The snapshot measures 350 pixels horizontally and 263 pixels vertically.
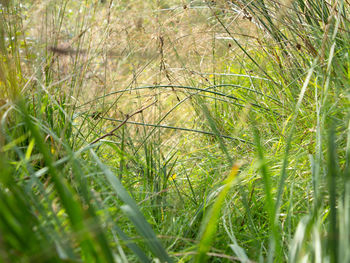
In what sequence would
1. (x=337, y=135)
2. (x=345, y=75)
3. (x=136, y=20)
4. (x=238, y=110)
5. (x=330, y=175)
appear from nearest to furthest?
(x=330, y=175) → (x=337, y=135) → (x=345, y=75) → (x=238, y=110) → (x=136, y=20)

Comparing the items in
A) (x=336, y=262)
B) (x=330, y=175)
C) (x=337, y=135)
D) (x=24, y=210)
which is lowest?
(x=337, y=135)

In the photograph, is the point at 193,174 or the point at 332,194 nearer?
the point at 332,194

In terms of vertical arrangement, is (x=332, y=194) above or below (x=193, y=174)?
above

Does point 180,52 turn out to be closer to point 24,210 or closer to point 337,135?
point 337,135

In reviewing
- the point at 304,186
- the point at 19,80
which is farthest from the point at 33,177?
the point at 19,80

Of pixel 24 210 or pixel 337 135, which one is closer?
pixel 24 210

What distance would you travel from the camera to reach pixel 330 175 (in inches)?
26.6

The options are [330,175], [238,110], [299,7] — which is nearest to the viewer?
[330,175]

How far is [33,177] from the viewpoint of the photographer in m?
0.86

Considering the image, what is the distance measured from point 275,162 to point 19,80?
4.00 ft

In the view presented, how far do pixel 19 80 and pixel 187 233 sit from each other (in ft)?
3.74

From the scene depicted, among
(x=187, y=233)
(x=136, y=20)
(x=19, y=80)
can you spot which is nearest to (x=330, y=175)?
(x=187, y=233)

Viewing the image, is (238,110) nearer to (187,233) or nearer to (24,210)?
(187,233)

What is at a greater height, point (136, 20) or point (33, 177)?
point (136, 20)
